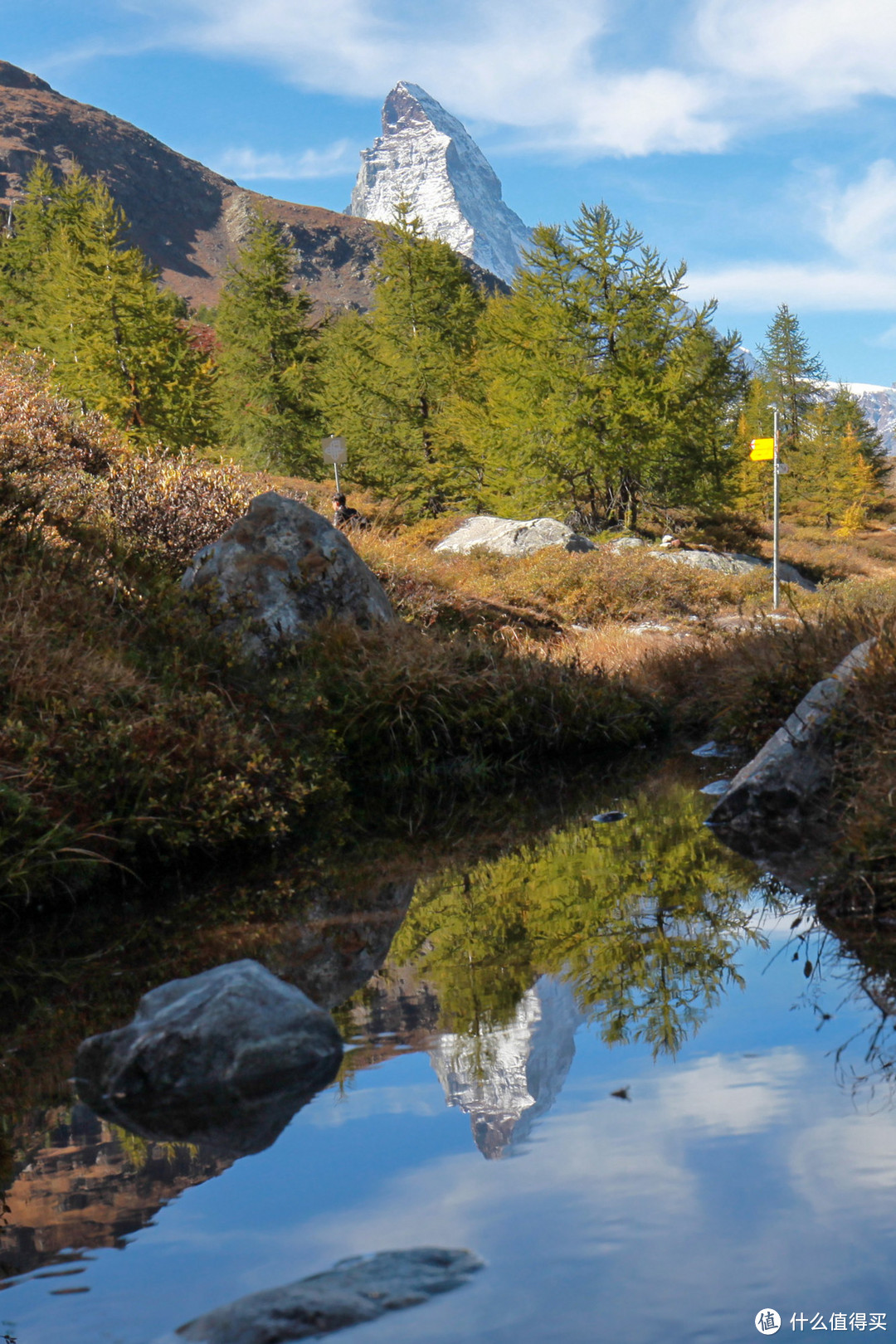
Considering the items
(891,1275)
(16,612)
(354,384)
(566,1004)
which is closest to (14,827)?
(16,612)

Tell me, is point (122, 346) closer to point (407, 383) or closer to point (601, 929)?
point (407, 383)

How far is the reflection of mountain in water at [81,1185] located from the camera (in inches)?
97.0

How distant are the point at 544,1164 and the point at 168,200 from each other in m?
199

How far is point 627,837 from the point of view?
6.52 m

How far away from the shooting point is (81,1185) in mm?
2686

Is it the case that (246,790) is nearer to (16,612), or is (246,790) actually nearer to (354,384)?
(16,612)

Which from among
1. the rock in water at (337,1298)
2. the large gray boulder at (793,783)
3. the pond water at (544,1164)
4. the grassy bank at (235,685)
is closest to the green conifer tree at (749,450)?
the grassy bank at (235,685)

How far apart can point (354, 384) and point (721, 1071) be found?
3171cm

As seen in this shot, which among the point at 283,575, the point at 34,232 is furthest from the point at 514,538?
the point at 34,232

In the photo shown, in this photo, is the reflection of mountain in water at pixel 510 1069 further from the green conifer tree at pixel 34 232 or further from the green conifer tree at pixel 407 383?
the green conifer tree at pixel 34 232

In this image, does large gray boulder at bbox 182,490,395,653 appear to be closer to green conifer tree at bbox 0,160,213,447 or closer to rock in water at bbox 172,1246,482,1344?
rock in water at bbox 172,1246,482,1344

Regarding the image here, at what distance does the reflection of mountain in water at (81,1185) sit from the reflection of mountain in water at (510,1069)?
0.71 m

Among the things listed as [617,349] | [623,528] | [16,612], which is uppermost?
[617,349]

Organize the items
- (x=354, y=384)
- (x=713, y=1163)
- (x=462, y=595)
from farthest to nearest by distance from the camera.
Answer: (x=354, y=384) < (x=462, y=595) < (x=713, y=1163)
